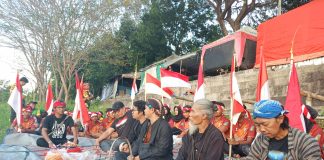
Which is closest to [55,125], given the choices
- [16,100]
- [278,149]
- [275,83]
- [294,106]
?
[16,100]

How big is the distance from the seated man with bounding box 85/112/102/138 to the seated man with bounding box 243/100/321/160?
869cm

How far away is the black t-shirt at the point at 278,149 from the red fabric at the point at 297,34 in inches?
364

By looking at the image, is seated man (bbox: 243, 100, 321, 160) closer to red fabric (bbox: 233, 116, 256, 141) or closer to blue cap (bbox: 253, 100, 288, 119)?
blue cap (bbox: 253, 100, 288, 119)

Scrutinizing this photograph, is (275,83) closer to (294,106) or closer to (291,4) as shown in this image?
(294,106)

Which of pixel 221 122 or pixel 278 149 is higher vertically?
pixel 221 122

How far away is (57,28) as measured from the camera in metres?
22.1

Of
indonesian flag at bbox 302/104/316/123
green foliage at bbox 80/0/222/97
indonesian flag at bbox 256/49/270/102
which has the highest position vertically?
green foliage at bbox 80/0/222/97

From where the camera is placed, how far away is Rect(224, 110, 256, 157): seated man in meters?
7.58

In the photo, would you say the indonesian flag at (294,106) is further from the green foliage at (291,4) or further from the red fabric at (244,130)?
the green foliage at (291,4)

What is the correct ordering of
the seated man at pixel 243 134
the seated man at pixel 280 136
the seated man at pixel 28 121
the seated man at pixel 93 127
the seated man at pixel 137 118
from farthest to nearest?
1. the seated man at pixel 28 121
2. the seated man at pixel 93 127
3. the seated man at pixel 243 134
4. the seated man at pixel 137 118
5. the seated man at pixel 280 136

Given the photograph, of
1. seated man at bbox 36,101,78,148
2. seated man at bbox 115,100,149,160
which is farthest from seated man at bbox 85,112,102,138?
seated man at bbox 115,100,149,160

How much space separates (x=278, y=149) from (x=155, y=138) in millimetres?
2435

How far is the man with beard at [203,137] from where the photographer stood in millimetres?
4309

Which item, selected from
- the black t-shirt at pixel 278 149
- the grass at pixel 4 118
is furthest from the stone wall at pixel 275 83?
the black t-shirt at pixel 278 149
